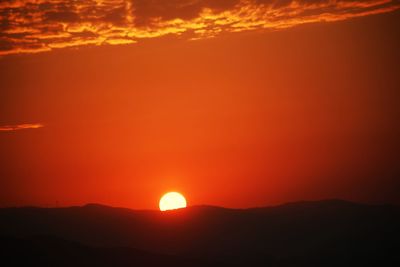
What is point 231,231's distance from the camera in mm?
131250

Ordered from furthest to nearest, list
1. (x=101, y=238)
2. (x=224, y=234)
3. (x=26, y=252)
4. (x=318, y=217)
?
(x=318, y=217) < (x=224, y=234) < (x=101, y=238) < (x=26, y=252)

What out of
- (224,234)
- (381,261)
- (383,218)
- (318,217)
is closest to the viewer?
(381,261)

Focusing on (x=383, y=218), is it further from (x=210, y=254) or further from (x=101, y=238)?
(x=101, y=238)

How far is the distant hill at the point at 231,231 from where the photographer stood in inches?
4331

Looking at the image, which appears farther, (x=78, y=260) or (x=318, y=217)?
(x=318, y=217)

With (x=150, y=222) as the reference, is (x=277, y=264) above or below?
below

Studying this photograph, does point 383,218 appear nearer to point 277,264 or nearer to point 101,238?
point 277,264

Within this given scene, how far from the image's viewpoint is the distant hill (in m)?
110

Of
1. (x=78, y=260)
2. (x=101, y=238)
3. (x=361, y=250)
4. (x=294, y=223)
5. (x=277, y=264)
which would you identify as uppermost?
(x=294, y=223)

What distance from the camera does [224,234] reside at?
12862 cm

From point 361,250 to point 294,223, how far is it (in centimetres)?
3348

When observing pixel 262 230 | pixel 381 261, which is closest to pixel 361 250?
pixel 381 261

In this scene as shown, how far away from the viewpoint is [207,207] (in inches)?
5615

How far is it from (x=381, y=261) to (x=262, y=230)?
4063 cm
